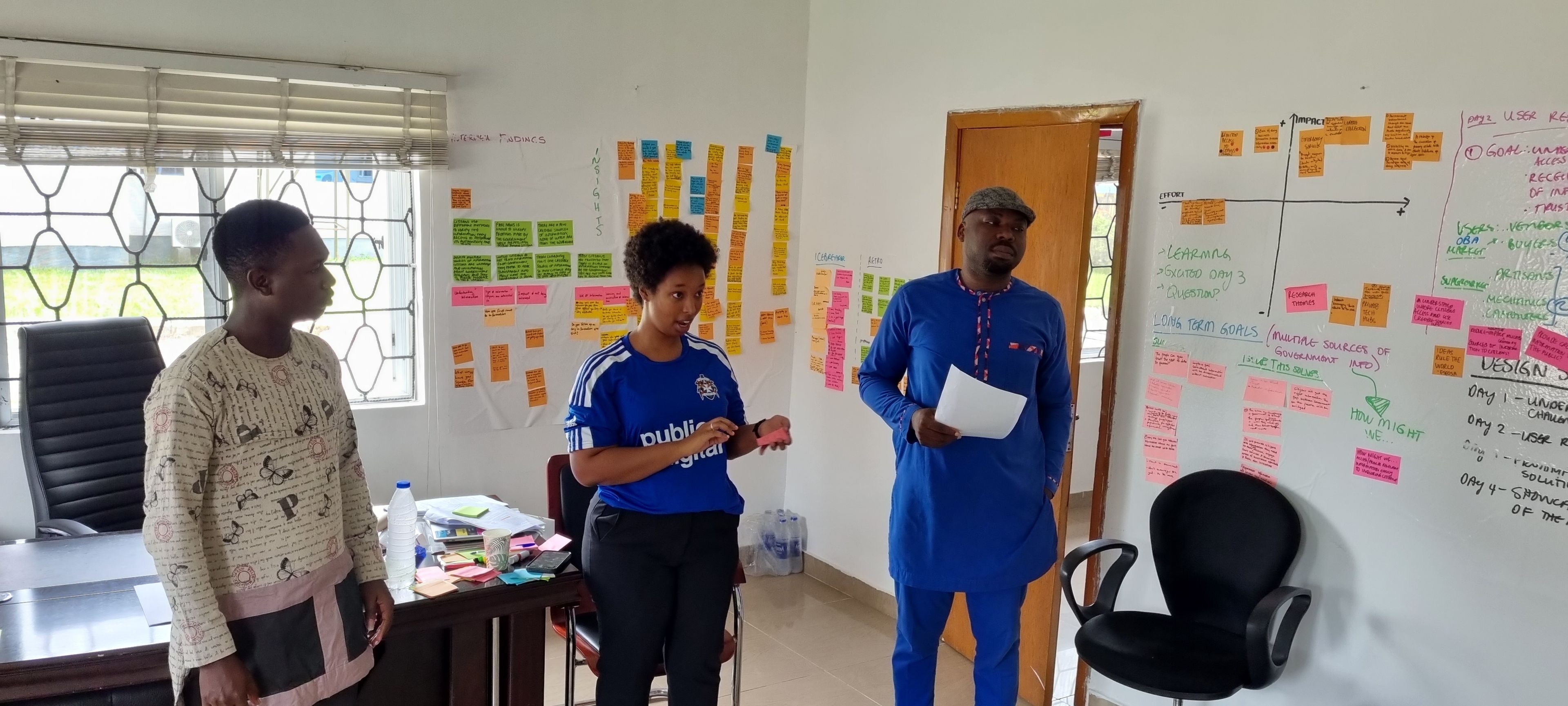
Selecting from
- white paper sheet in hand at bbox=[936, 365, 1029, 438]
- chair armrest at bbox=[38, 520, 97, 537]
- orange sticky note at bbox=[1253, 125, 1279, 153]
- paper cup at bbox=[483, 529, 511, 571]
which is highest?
orange sticky note at bbox=[1253, 125, 1279, 153]

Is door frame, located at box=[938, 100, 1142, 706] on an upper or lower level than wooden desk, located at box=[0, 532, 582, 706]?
upper

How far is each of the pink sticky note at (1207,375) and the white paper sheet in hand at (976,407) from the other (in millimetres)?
776

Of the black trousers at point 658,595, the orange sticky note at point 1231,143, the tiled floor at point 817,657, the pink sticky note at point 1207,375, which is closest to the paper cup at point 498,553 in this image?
the black trousers at point 658,595

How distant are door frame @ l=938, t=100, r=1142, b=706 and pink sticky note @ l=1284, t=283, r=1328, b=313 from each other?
0.48 metres

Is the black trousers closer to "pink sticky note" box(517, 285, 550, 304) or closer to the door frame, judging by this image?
the door frame

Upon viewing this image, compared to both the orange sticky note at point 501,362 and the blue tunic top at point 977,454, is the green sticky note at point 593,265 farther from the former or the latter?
the blue tunic top at point 977,454

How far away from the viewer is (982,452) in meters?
2.54

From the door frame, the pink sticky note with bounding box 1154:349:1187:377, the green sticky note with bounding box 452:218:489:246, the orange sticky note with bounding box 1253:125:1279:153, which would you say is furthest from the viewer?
the green sticky note with bounding box 452:218:489:246

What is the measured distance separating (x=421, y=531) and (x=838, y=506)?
82.5 inches

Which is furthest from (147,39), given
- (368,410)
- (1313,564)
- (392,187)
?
(1313,564)

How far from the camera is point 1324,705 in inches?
103

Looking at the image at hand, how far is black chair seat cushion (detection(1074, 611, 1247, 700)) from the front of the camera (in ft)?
7.93

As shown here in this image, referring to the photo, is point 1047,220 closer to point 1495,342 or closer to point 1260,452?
point 1260,452

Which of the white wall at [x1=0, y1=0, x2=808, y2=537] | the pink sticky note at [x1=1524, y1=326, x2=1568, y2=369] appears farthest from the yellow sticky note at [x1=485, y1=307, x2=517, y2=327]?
the pink sticky note at [x1=1524, y1=326, x2=1568, y2=369]
